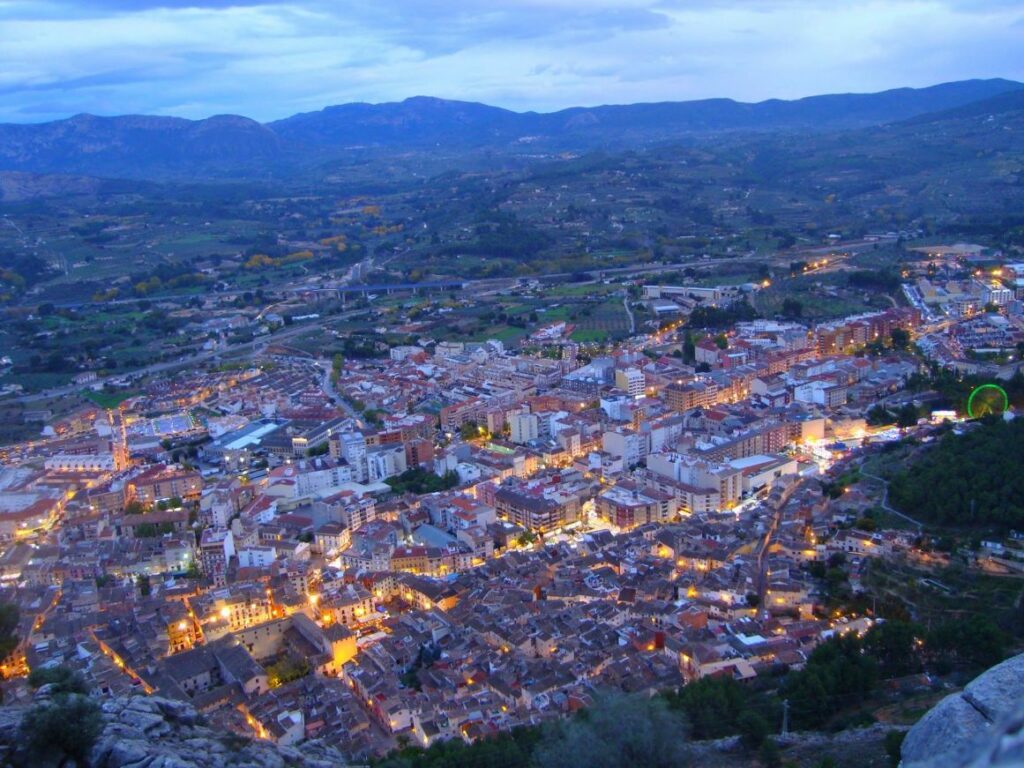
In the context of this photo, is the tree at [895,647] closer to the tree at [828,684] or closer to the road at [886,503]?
the tree at [828,684]

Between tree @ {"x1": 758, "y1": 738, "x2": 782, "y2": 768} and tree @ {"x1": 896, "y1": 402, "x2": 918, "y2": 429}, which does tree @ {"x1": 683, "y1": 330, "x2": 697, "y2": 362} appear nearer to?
tree @ {"x1": 896, "y1": 402, "x2": 918, "y2": 429}

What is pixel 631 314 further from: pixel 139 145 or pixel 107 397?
pixel 139 145

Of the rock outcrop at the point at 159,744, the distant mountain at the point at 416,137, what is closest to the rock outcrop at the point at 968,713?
the rock outcrop at the point at 159,744

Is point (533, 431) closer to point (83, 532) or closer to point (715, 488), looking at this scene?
point (715, 488)

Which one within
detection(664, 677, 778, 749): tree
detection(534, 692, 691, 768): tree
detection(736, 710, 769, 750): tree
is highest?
detection(534, 692, 691, 768): tree

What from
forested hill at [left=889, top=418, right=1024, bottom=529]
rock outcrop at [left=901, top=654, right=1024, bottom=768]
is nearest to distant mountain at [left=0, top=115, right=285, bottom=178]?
forested hill at [left=889, top=418, right=1024, bottom=529]
